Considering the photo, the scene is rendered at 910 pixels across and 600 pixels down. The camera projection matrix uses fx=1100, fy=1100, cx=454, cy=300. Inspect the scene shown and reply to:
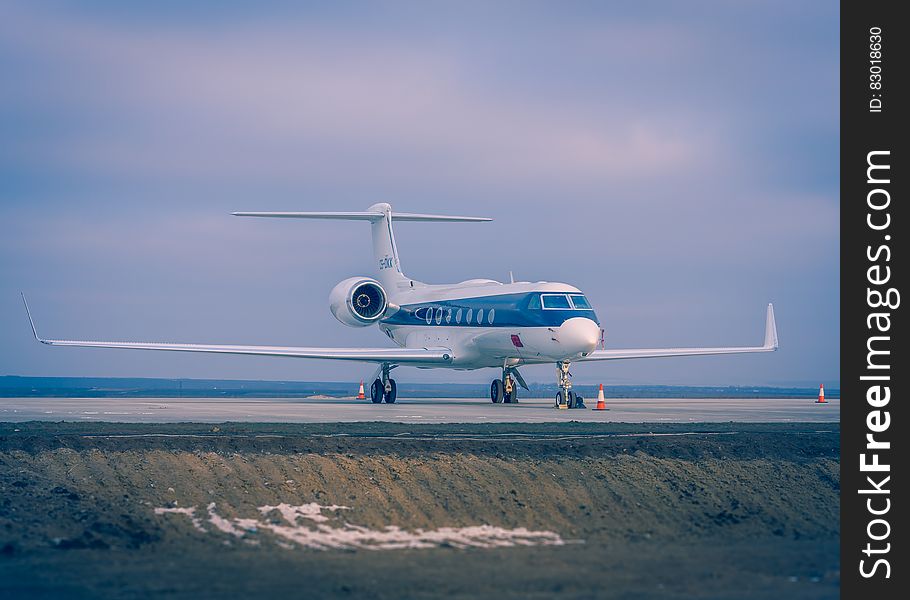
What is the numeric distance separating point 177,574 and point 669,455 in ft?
29.5

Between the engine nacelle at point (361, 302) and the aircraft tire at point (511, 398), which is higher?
the engine nacelle at point (361, 302)

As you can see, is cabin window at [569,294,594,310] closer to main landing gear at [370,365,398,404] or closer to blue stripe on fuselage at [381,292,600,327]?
blue stripe on fuselage at [381,292,600,327]

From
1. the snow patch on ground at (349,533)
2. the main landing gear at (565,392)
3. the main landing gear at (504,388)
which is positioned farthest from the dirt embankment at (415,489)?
the main landing gear at (504,388)

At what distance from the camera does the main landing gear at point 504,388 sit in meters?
38.8

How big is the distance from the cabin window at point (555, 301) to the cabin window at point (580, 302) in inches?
9.9

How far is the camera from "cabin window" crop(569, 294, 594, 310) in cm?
3550

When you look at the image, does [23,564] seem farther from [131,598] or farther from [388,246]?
[388,246]

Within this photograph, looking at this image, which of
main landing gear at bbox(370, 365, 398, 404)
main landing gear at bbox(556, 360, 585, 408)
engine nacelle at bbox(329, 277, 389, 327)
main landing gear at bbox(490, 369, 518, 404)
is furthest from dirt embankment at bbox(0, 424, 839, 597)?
engine nacelle at bbox(329, 277, 389, 327)

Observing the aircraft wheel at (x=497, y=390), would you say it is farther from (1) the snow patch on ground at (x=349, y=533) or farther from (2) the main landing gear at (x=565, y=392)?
(1) the snow patch on ground at (x=349, y=533)

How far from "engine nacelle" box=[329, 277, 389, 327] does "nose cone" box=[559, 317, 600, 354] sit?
383 inches
